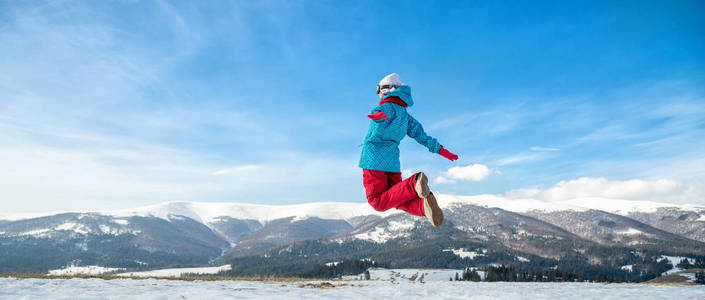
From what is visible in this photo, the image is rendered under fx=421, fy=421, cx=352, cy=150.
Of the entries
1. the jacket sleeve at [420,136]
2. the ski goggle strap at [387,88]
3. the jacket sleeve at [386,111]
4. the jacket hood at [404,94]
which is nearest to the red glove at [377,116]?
the jacket sleeve at [386,111]

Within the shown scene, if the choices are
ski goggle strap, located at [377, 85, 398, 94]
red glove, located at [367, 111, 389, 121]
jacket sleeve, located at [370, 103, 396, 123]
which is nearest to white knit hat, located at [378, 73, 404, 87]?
ski goggle strap, located at [377, 85, 398, 94]

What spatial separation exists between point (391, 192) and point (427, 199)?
2.21ft

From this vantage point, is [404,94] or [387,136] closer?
[387,136]

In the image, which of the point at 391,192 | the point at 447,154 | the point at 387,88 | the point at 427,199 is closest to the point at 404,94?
the point at 387,88

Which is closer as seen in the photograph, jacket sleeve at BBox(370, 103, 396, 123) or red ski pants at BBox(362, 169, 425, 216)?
red ski pants at BBox(362, 169, 425, 216)

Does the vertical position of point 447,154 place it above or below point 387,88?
below

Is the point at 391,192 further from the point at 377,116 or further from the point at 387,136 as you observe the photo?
the point at 377,116

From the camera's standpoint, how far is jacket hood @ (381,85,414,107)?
26.4 feet

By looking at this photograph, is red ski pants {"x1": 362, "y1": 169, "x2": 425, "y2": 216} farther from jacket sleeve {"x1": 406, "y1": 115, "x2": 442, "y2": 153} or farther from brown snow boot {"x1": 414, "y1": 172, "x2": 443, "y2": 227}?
jacket sleeve {"x1": 406, "y1": 115, "x2": 442, "y2": 153}

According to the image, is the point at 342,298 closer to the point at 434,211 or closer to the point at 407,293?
the point at 407,293

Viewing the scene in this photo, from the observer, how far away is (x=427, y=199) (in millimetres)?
7445

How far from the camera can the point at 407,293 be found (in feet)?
42.9

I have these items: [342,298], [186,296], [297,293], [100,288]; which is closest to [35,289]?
[100,288]

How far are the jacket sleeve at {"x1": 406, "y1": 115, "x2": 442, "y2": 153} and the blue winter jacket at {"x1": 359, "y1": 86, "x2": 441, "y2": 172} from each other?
140mm
